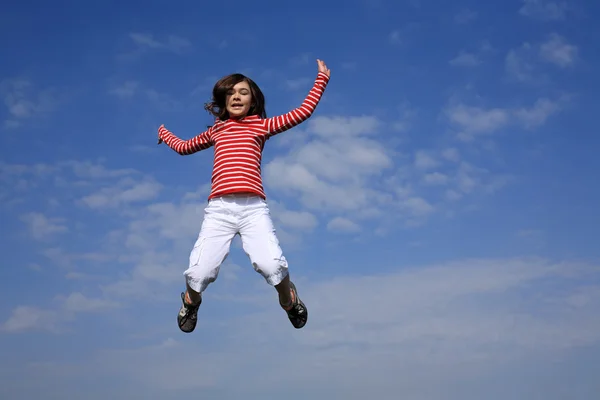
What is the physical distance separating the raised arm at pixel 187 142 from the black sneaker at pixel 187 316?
1749 mm

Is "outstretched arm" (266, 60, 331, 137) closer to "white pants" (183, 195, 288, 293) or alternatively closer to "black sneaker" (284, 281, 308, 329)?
"white pants" (183, 195, 288, 293)

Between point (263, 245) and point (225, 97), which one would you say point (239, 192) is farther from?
point (225, 97)

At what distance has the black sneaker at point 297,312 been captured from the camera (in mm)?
8719

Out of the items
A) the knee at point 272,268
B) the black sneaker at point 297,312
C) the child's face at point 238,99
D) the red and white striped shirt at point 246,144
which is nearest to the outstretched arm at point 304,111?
the red and white striped shirt at point 246,144

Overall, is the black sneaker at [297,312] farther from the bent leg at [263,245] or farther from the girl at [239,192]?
the bent leg at [263,245]

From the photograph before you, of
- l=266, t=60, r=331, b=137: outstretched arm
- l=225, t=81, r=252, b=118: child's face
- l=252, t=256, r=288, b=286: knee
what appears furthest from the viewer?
l=225, t=81, r=252, b=118: child's face

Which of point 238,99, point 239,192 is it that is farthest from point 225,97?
point 239,192

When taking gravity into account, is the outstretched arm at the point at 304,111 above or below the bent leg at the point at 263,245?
above

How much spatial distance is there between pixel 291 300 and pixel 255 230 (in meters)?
1.06

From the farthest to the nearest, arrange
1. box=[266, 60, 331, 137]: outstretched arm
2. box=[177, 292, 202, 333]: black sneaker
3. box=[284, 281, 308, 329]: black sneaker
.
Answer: box=[284, 281, 308, 329]: black sneaker < box=[177, 292, 202, 333]: black sneaker < box=[266, 60, 331, 137]: outstretched arm

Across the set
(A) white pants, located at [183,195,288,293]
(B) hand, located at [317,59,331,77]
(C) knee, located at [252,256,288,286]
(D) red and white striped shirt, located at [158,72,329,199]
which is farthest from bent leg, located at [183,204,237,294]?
(B) hand, located at [317,59,331,77]

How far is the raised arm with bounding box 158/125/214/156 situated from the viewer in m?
8.68

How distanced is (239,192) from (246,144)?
21.9 inches

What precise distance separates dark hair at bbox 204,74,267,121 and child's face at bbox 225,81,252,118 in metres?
0.05
